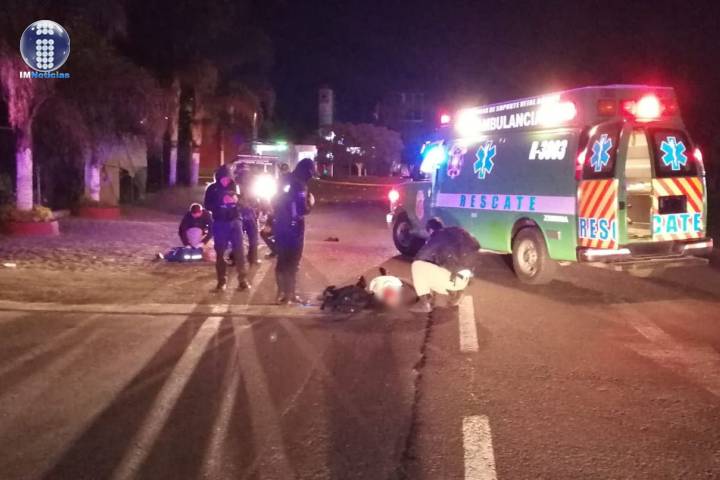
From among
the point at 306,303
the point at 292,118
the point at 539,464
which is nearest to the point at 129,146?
the point at 306,303

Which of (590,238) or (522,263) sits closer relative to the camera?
(590,238)

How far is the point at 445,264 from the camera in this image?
29.6 feet

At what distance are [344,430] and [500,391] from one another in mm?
1490

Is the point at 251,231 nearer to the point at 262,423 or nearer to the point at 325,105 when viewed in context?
the point at 262,423

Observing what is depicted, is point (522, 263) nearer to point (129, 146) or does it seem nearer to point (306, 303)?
point (306, 303)

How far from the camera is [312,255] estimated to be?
13.9 meters

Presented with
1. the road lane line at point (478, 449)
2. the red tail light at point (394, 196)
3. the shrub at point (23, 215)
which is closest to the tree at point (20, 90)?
the shrub at point (23, 215)

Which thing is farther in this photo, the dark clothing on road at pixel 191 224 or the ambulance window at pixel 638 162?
the dark clothing on road at pixel 191 224

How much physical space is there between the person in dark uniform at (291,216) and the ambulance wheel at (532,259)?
3284 millimetres

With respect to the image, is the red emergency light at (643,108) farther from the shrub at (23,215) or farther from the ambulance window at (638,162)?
the shrub at (23,215)

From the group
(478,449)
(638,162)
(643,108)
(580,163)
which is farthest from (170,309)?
(638,162)

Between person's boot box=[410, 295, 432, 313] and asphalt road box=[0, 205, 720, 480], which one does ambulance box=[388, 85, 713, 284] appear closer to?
asphalt road box=[0, 205, 720, 480]

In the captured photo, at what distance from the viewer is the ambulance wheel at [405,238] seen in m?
14.0

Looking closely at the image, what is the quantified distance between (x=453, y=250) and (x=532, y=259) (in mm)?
2105
